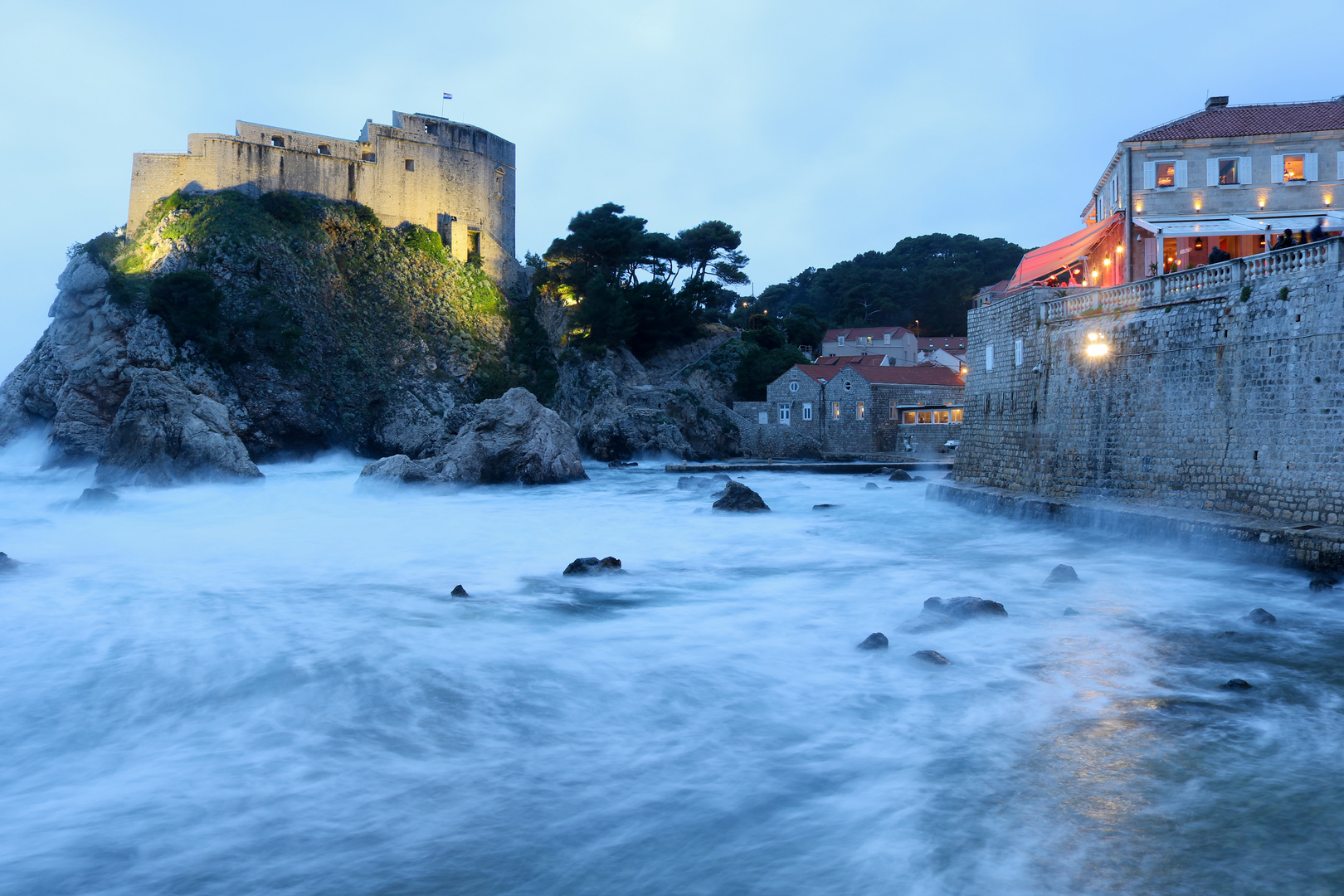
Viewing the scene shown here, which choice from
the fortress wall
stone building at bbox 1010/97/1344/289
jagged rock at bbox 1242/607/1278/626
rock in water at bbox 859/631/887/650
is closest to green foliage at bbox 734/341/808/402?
stone building at bbox 1010/97/1344/289

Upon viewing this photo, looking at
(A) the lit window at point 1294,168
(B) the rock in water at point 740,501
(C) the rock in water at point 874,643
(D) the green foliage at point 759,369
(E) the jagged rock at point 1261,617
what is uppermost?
(A) the lit window at point 1294,168

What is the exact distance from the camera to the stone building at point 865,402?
119 feet

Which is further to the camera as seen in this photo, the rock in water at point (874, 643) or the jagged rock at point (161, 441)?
the jagged rock at point (161, 441)

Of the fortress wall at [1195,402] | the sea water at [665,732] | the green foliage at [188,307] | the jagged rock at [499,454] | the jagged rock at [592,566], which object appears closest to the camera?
the sea water at [665,732]

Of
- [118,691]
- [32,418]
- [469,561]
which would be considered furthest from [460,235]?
[118,691]

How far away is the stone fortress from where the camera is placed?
116 ft

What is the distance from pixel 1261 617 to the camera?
8328 millimetres

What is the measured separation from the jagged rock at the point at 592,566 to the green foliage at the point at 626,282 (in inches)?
→ 1101

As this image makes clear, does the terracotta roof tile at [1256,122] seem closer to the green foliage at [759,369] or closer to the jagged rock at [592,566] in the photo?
the jagged rock at [592,566]

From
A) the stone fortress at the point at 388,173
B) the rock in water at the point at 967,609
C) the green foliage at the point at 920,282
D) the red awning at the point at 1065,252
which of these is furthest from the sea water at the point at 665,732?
the green foliage at the point at 920,282

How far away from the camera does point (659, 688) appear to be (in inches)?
274

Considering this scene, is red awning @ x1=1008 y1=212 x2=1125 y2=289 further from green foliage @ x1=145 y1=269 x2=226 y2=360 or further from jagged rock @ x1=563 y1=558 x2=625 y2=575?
green foliage @ x1=145 y1=269 x2=226 y2=360

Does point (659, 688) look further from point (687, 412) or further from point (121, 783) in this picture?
point (687, 412)

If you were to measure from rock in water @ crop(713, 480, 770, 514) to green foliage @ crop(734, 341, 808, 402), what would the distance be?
72.1ft
